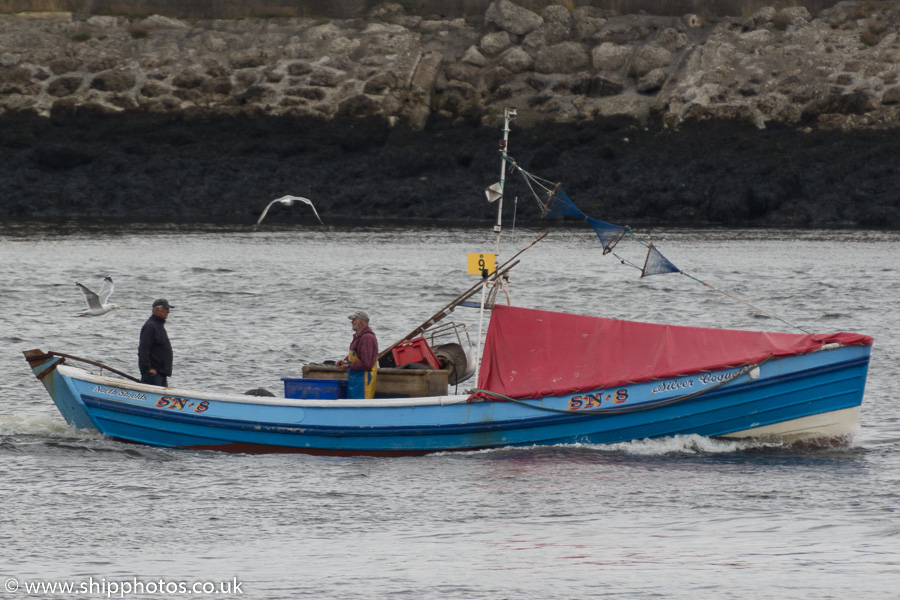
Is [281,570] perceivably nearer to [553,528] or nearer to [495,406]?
[553,528]

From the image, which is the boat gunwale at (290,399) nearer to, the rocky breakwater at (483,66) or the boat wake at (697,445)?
the boat wake at (697,445)

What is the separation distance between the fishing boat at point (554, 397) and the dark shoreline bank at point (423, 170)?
1664 inches

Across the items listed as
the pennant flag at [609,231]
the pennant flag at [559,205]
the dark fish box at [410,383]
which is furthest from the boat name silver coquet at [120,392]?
the pennant flag at [609,231]

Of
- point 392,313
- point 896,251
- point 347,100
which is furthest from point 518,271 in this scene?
point 347,100

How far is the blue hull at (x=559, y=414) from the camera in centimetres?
1723

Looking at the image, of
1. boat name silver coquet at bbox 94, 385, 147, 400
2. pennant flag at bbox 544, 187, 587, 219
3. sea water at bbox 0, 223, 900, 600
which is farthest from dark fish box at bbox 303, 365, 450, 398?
pennant flag at bbox 544, 187, 587, 219

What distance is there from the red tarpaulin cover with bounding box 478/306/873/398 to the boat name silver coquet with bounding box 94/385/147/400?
4.91 meters

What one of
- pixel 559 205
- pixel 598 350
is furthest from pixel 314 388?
pixel 559 205

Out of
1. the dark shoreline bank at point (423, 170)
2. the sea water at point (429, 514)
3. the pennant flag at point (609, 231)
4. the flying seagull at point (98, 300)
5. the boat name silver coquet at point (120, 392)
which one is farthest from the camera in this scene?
the dark shoreline bank at point (423, 170)

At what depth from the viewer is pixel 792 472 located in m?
16.7

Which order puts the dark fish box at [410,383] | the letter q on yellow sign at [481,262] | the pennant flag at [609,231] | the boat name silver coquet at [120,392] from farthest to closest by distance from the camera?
the boat name silver coquet at [120,392] < the dark fish box at [410,383] < the letter q on yellow sign at [481,262] < the pennant flag at [609,231]

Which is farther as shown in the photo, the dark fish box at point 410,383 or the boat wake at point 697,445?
the dark fish box at point 410,383

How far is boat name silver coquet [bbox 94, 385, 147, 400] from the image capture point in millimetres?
18062

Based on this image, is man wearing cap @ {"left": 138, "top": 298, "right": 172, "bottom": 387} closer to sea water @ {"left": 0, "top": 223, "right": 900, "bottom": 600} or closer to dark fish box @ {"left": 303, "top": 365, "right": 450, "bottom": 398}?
sea water @ {"left": 0, "top": 223, "right": 900, "bottom": 600}
